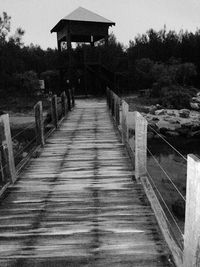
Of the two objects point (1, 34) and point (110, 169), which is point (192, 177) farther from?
point (1, 34)

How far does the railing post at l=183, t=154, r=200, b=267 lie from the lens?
2691mm

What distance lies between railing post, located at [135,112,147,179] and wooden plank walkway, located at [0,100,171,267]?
0.33 metres

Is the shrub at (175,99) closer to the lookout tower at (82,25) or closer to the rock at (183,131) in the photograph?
the rock at (183,131)

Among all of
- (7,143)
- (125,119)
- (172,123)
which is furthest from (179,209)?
(172,123)

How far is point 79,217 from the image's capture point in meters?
4.50

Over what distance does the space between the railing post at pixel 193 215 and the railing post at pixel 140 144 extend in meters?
2.69

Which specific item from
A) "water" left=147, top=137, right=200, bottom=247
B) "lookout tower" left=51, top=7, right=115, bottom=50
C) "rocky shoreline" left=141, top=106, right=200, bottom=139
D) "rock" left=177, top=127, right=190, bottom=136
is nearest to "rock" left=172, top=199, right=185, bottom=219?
"water" left=147, top=137, right=200, bottom=247

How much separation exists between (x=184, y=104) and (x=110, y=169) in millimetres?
23442

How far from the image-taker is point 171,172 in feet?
41.7

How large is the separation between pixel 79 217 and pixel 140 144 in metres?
1.92

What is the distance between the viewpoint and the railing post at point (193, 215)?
269cm

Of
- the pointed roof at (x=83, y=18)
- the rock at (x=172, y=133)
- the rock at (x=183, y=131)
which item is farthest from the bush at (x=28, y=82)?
the rock at (x=183, y=131)

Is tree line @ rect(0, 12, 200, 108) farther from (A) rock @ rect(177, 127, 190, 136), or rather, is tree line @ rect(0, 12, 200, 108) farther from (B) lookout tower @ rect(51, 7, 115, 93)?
(A) rock @ rect(177, 127, 190, 136)

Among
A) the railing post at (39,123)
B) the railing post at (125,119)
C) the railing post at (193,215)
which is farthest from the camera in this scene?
the railing post at (39,123)
